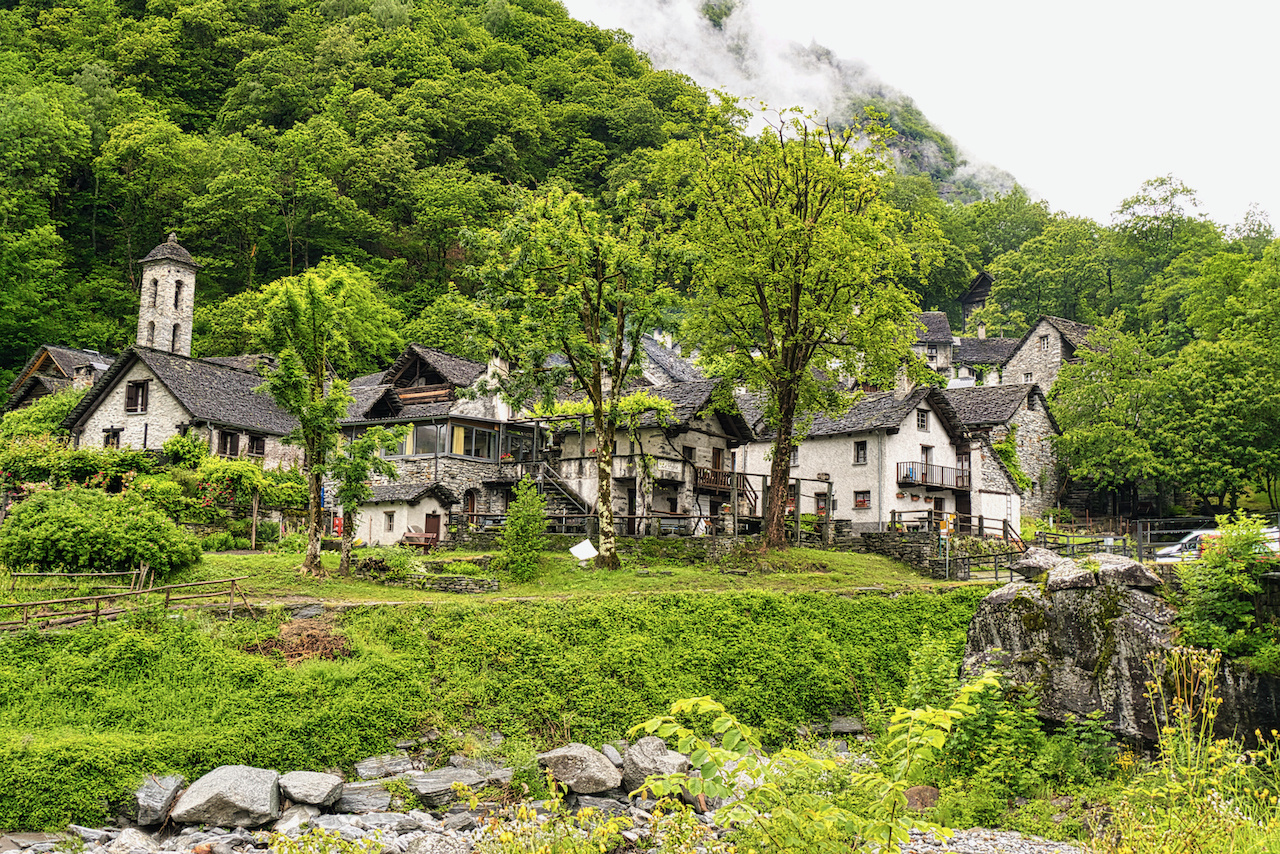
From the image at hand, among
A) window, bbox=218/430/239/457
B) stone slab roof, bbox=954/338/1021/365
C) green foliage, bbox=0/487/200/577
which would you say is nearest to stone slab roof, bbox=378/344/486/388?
window, bbox=218/430/239/457

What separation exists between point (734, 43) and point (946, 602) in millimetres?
180502

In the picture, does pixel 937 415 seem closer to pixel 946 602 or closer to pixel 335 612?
pixel 946 602

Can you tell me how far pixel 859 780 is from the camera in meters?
6.02

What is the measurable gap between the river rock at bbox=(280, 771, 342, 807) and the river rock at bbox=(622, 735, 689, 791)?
197 inches

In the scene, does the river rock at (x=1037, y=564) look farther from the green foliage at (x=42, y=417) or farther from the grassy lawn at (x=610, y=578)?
the green foliage at (x=42, y=417)

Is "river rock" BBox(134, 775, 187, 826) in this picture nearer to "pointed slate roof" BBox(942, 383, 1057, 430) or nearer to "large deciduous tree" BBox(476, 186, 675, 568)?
"large deciduous tree" BBox(476, 186, 675, 568)

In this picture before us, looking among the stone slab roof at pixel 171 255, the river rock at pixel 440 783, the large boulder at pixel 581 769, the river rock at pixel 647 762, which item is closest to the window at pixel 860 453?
the river rock at pixel 647 762

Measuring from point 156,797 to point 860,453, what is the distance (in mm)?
35360

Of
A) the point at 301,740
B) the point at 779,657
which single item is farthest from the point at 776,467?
the point at 301,740

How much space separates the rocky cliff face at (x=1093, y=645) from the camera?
16734mm

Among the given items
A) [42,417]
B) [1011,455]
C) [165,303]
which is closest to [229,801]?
[42,417]

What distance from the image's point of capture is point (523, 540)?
1085 inches

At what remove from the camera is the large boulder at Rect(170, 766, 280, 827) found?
14.7m

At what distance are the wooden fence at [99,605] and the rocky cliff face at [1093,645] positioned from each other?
1548 centimetres
